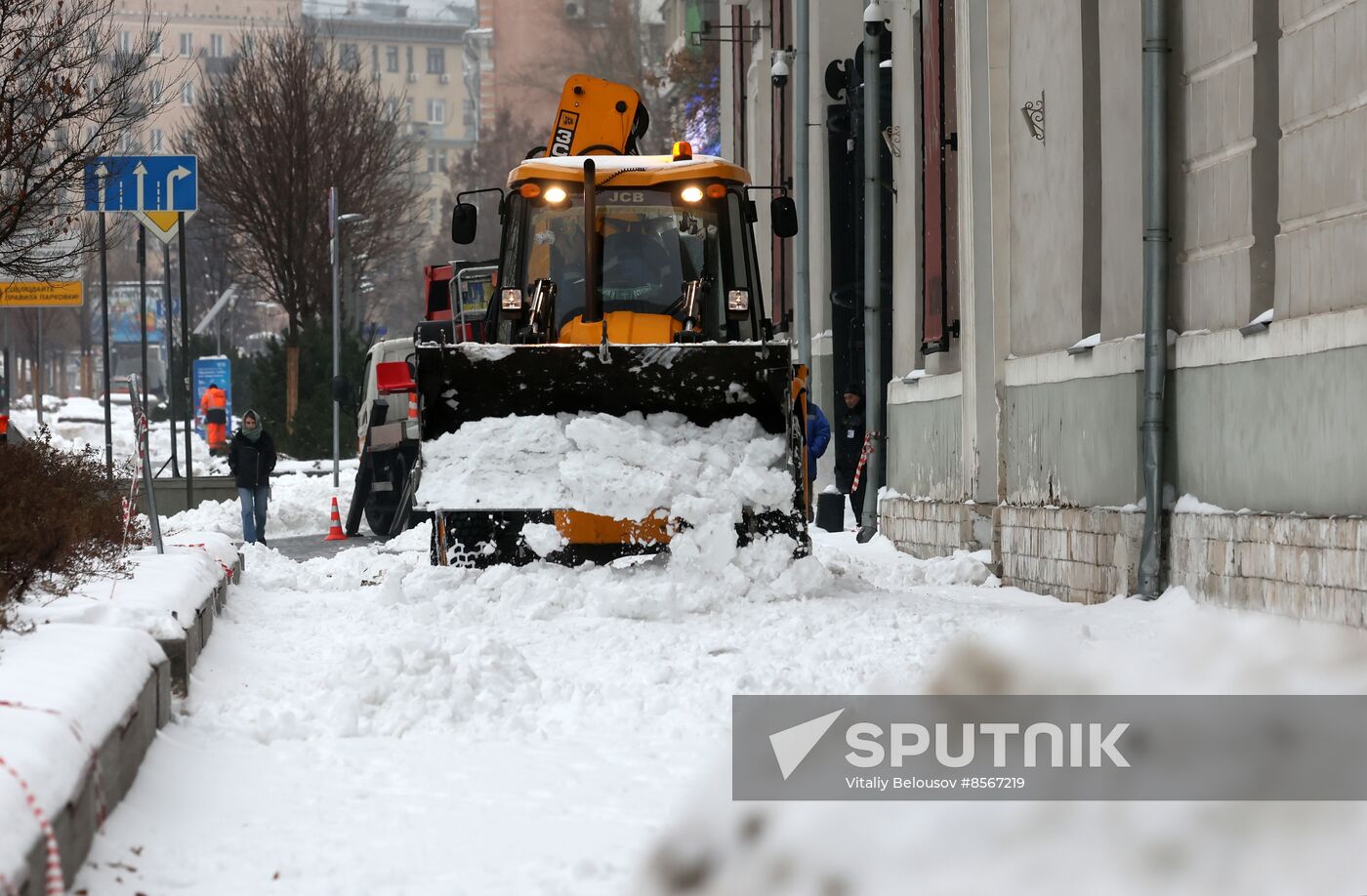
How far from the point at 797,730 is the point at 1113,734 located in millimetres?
1389

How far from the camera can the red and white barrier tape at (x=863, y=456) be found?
20584 millimetres

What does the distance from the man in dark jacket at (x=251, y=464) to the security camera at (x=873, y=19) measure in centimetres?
781

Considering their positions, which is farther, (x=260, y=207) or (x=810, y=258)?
(x=260, y=207)

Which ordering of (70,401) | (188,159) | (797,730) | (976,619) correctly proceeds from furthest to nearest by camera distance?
(70,401) → (188,159) → (976,619) → (797,730)

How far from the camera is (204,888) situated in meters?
5.39

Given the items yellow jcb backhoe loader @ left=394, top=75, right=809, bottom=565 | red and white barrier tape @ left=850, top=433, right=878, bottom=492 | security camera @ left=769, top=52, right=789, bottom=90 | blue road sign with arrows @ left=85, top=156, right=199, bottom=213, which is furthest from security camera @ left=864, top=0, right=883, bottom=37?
security camera @ left=769, top=52, right=789, bottom=90

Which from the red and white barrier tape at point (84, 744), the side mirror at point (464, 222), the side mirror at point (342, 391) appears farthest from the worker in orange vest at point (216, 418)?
the red and white barrier tape at point (84, 744)

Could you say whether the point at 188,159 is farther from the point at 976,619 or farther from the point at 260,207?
the point at 260,207

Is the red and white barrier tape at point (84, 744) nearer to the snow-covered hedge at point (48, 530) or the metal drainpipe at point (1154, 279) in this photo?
the snow-covered hedge at point (48, 530)

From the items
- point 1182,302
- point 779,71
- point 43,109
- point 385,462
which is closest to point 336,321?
point 385,462

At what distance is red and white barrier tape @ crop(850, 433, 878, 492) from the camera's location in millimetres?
20584

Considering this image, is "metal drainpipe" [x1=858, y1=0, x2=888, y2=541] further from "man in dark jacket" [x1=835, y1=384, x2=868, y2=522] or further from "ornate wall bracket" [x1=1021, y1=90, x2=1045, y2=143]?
"ornate wall bracket" [x1=1021, y1=90, x2=1045, y2=143]

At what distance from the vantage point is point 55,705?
5.57 m

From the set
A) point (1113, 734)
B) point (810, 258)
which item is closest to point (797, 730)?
point (1113, 734)
